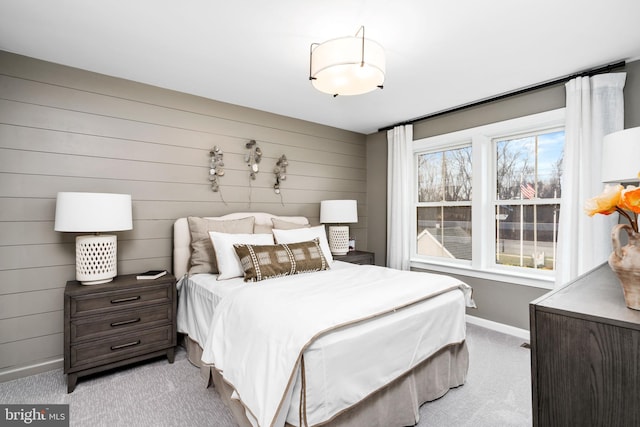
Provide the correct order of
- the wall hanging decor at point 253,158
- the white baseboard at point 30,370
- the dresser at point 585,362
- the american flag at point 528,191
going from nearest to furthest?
the dresser at point 585,362 < the white baseboard at point 30,370 < the american flag at point 528,191 < the wall hanging decor at point 253,158

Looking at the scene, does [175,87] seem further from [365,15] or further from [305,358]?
[305,358]

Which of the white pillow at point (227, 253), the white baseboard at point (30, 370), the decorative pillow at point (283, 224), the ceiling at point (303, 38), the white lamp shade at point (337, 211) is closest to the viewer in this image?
the ceiling at point (303, 38)

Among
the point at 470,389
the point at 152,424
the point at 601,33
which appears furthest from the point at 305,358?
the point at 601,33

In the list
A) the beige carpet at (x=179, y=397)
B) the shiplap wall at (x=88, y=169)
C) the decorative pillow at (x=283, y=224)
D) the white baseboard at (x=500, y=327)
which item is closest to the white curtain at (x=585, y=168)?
the white baseboard at (x=500, y=327)

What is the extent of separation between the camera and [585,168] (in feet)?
8.75

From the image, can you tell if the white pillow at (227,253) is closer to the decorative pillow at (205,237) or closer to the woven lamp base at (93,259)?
the decorative pillow at (205,237)

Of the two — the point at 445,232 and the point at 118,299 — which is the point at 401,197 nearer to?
the point at 445,232

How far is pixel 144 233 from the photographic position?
2.92 meters

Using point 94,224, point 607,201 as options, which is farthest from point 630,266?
point 94,224

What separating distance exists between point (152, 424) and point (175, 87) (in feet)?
9.01

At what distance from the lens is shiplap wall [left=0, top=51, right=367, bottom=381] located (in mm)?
2389

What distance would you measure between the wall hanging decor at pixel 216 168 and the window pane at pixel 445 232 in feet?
8.70

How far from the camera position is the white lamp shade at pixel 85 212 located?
223 cm

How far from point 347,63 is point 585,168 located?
2.32m
